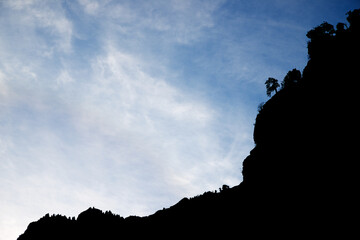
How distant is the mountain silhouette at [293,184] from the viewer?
82.9 ft

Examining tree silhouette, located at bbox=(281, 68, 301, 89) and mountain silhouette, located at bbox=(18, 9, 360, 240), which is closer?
mountain silhouette, located at bbox=(18, 9, 360, 240)

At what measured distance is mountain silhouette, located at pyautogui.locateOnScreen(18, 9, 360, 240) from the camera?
25.3m

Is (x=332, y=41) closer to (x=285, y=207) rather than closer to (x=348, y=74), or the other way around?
(x=348, y=74)

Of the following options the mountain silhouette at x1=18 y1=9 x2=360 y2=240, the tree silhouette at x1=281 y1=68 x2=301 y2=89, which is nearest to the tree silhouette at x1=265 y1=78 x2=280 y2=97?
the tree silhouette at x1=281 y1=68 x2=301 y2=89

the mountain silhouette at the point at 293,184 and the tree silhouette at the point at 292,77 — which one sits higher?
the tree silhouette at the point at 292,77

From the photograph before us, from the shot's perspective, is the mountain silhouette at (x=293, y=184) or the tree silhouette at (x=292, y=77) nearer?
the mountain silhouette at (x=293, y=184)

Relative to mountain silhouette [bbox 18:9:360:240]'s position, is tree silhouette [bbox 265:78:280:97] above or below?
above

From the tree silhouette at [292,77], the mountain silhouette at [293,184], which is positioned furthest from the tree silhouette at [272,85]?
the mountain silhouette at [293,184]

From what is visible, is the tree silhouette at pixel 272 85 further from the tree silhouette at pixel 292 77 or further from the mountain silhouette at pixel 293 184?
the mountain silhouette at pixel 293 184

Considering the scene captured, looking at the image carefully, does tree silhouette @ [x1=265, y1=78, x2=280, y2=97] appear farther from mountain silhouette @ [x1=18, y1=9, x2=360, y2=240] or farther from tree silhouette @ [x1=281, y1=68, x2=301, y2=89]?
mountain silhouette @ [x1=18, y1=9, x2=360, y2=240]

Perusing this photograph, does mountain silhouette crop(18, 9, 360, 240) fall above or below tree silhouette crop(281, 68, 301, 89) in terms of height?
below

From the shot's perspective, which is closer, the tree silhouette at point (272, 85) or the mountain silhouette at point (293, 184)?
the mountain silhouette at point (293, 184)

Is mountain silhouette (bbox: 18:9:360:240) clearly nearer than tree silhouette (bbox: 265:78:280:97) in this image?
Yes

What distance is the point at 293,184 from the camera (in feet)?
102
